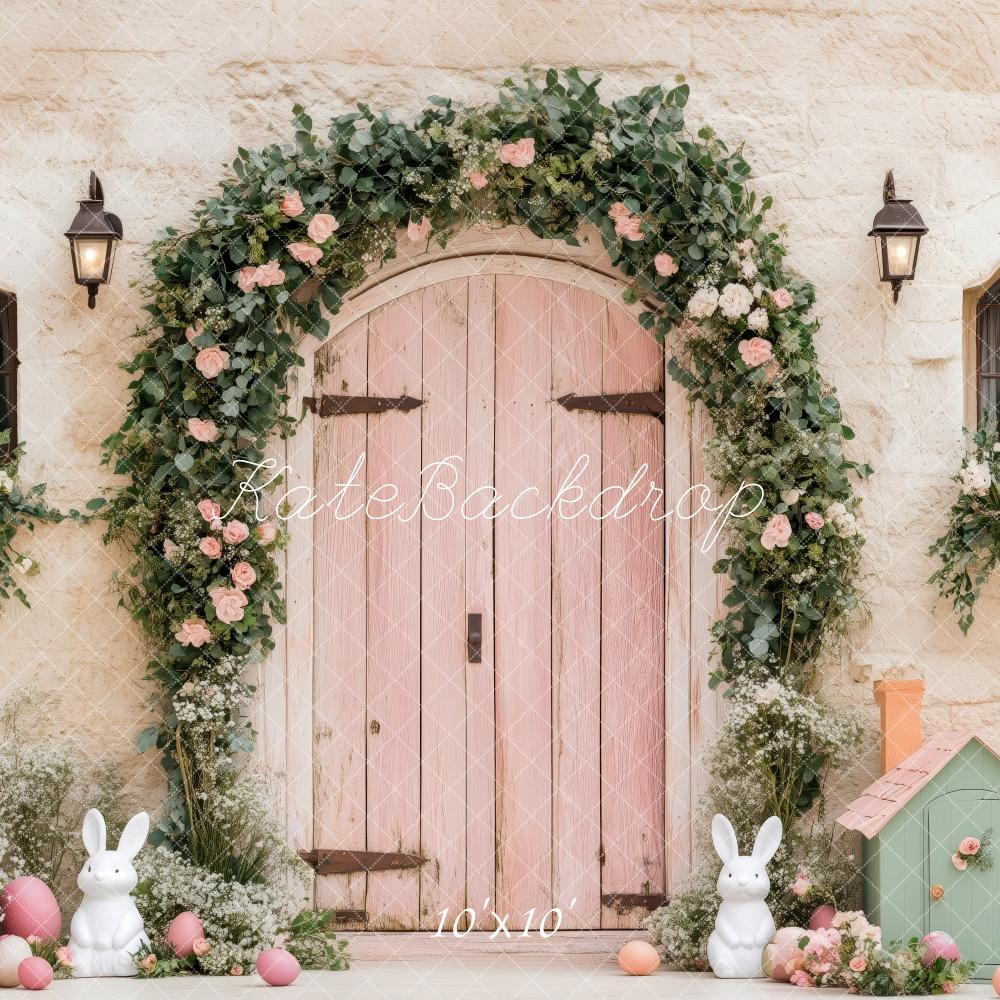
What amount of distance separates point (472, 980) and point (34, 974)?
137 centimetres

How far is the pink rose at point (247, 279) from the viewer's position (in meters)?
5.14

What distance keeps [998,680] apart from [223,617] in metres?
2.81

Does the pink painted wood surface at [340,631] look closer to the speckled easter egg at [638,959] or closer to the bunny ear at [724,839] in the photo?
the speckled easter egg at [638,959]

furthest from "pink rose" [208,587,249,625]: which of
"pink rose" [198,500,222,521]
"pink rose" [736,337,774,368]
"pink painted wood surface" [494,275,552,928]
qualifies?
"pink rose" [736,337,774,368]

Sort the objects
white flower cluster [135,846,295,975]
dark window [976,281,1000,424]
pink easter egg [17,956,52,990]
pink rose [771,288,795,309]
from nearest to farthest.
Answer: pink easter egg [17,956,52,990] < white flower cluster [135,846,295,975] < pink rose [771,288,795,309] < dark window [976,281,1000,424]

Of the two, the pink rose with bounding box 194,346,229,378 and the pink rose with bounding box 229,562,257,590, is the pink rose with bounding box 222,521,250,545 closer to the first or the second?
the pink rose with bounding box 229,562,257,590

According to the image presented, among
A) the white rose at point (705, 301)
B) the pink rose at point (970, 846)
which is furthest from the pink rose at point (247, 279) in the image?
the pink rose at point (970, 846)

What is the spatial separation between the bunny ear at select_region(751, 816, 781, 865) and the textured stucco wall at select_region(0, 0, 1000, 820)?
60 centimetres

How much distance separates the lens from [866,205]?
5.44m

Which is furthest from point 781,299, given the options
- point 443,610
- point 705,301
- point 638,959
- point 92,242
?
point 92,242

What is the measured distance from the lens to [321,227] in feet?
16.8

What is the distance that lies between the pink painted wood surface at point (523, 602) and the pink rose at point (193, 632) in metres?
1.06

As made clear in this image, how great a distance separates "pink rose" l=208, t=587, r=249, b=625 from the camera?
5.09 meters

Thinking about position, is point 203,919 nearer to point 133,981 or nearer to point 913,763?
point 133,981
